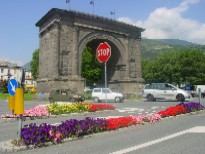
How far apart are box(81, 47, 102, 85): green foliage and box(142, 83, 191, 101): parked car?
2333 centimetres

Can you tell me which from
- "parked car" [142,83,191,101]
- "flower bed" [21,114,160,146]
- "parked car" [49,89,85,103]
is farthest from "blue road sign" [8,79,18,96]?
"parked car" [142,83,191,101]

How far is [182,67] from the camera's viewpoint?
78375 millimetres

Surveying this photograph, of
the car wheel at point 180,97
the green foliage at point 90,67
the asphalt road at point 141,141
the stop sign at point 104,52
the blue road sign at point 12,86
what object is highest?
the green foliage at point 90,67

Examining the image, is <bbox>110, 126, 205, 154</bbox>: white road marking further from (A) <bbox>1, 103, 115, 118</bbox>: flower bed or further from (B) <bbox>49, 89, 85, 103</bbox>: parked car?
(B) <bbox>49, 89, 85, 103</bbox>: parked car

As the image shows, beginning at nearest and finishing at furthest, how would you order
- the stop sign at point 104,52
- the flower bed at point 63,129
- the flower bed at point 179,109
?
the flower bed at point 63,129
the flower bed at point 179,109
the stop sign at point 104,52

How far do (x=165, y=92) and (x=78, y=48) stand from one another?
12.7 m

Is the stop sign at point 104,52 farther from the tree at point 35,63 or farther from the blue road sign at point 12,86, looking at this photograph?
the tree at point 35,63

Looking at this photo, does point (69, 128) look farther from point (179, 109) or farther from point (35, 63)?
point (35, 63)

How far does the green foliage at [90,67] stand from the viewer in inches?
2279

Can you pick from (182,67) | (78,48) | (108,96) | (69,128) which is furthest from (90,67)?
(69,128)

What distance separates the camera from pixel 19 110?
26.1 feet

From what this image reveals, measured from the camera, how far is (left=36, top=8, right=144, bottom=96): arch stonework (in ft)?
128

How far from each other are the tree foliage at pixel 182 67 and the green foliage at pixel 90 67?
78.2ft

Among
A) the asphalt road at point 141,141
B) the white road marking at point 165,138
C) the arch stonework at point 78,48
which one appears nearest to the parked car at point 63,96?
the arch stonework at point 78,48
